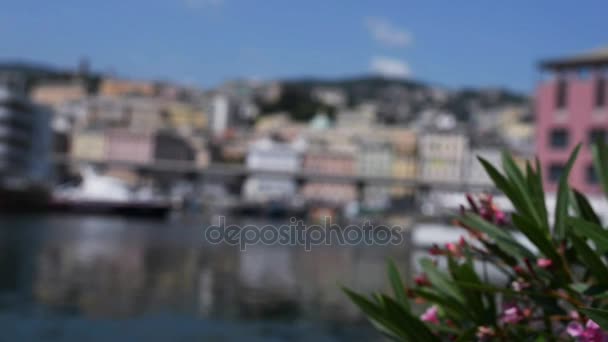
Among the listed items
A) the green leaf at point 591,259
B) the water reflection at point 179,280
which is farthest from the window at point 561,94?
the green leaf at point 591,259

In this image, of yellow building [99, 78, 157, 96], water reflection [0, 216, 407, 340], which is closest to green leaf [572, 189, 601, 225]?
water reflection [0, 216, 407, 340]

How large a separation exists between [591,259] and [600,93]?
3444cm

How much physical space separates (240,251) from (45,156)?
60.1 m

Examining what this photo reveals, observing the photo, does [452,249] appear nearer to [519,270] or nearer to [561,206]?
[519,270]

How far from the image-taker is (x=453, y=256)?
355 cm

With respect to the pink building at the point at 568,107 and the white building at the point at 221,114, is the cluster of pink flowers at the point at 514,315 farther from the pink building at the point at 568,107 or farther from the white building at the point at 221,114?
the white building at the point at 221,114

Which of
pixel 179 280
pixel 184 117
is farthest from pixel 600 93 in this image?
pixel 184 117

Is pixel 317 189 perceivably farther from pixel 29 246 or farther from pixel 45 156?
pixel 29 246

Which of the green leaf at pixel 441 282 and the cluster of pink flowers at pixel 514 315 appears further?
the green leaf at pixel 441 282

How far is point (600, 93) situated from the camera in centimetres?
3512

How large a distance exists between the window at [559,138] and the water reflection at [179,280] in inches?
396

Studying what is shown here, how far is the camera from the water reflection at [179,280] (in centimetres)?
1392

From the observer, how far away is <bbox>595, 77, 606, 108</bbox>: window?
35.0 metres

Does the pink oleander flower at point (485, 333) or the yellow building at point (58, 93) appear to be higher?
the yellow building at point (58, 93)
